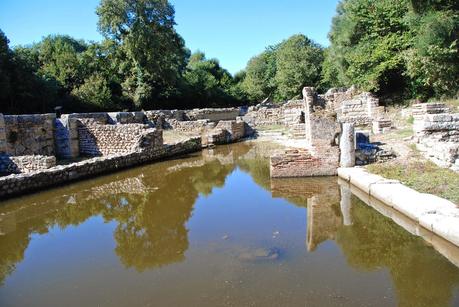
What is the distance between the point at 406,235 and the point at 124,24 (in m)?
35.5

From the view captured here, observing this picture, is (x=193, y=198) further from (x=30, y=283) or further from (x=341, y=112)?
(x=341, y=112)

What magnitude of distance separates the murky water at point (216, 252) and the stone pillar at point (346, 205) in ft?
0.14

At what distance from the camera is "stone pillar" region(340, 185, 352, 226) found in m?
7.07

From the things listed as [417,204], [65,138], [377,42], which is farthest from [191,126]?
[417,204]

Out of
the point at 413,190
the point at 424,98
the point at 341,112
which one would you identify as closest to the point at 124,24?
the point at 341,112

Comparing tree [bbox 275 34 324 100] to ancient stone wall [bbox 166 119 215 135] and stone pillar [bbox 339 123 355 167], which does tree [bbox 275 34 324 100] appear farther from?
stone pillar [bbox 339 123 355 167]

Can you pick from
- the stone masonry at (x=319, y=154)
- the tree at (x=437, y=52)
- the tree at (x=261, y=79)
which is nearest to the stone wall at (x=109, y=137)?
the stone masonry at (x=319, y=154)

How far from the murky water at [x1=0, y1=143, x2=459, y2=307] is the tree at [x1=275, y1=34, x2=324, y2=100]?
3791 cm

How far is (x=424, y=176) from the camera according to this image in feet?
27.6

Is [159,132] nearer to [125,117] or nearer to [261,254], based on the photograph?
[125,117]

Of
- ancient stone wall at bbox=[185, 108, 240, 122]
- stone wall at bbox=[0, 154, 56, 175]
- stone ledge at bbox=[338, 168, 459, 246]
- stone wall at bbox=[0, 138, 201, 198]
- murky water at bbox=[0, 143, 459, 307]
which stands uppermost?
ancient stone wall at bbox=[185, 108, 240, 122]

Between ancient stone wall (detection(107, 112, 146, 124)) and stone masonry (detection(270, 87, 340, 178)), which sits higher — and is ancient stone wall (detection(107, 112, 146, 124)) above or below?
above

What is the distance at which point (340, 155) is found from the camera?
10570mm

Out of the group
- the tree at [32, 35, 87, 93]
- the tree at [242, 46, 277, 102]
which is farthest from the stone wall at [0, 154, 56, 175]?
the tree at [242, 46, 277, 102]
